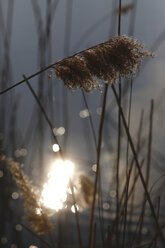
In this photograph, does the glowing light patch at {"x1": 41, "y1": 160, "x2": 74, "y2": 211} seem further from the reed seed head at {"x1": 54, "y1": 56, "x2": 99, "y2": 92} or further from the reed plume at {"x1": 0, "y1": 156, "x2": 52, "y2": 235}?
the reed seed head at {"x1": 54, "y1": 56, "x2": 99, "y2": 92}

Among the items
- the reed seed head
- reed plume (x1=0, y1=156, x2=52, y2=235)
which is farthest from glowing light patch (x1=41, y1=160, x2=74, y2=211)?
the reed seed head

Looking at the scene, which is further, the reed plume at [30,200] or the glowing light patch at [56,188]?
the glowing light patch at [56,188]

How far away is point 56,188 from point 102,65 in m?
→ 0.61

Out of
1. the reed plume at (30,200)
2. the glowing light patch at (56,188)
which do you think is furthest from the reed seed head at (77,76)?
the glowing light patch at (56,188)

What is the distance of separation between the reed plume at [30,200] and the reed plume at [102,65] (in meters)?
0.31

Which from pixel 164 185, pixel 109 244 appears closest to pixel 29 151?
pixel 164 185

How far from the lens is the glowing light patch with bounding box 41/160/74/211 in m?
1.08

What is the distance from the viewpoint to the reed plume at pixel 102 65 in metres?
0.66

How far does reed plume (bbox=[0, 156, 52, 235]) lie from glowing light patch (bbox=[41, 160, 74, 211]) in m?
0.12

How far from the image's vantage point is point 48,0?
141 cm

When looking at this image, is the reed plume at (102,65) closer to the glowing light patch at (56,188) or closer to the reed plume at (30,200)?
the reed plume at (30,200)

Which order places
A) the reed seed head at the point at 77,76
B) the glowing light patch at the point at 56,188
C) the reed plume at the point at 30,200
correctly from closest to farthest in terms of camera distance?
the reed seed head at the point at 77,76 → the reed plume at the point at 30,200 → the glowing light patch at the point at 56,188

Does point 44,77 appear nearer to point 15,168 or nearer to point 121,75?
point 15,168

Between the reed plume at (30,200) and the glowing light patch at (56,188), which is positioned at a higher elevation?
the glowing light patch at (56,188)
